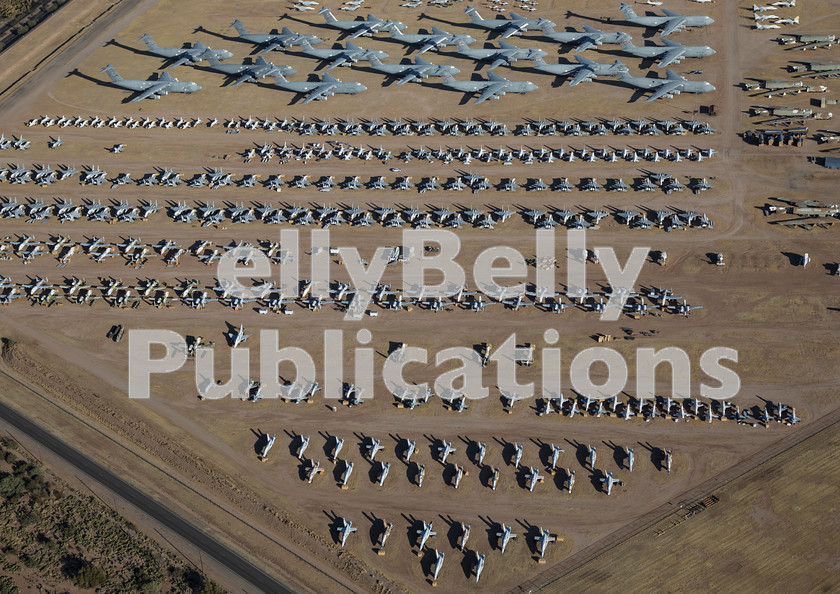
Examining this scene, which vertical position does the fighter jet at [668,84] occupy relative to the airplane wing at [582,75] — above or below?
below

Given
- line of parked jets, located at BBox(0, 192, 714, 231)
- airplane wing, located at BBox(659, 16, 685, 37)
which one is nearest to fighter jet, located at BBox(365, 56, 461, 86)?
line of parked jets, located at BBox(0, 192, 714, 231)

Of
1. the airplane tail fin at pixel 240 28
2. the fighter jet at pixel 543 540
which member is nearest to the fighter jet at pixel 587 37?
the airplane tail fin at pixel 240 28

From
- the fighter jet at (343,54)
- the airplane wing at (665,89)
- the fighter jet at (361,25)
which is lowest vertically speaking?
the airplane wing at (665,89)

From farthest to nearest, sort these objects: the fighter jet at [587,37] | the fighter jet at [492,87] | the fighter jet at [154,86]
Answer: the fighter jet at [587,37] < the fighter jet at [154,86] < the fighter jet at [492,87]

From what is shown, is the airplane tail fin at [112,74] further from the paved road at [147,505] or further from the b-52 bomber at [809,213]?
the b-52 bomber at [809,213]

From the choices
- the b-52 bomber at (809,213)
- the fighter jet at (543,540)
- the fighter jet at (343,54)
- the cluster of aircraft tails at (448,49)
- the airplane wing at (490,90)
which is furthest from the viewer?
the fighter jet at (343,54)

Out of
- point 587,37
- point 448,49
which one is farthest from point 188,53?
point 587,37

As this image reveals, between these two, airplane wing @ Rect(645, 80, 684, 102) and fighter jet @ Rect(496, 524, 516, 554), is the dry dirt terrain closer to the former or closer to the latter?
fighter jet @ Rect(496, 524, 516, 554)

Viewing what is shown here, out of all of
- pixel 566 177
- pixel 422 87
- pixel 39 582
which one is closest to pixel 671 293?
pixel 566 177
